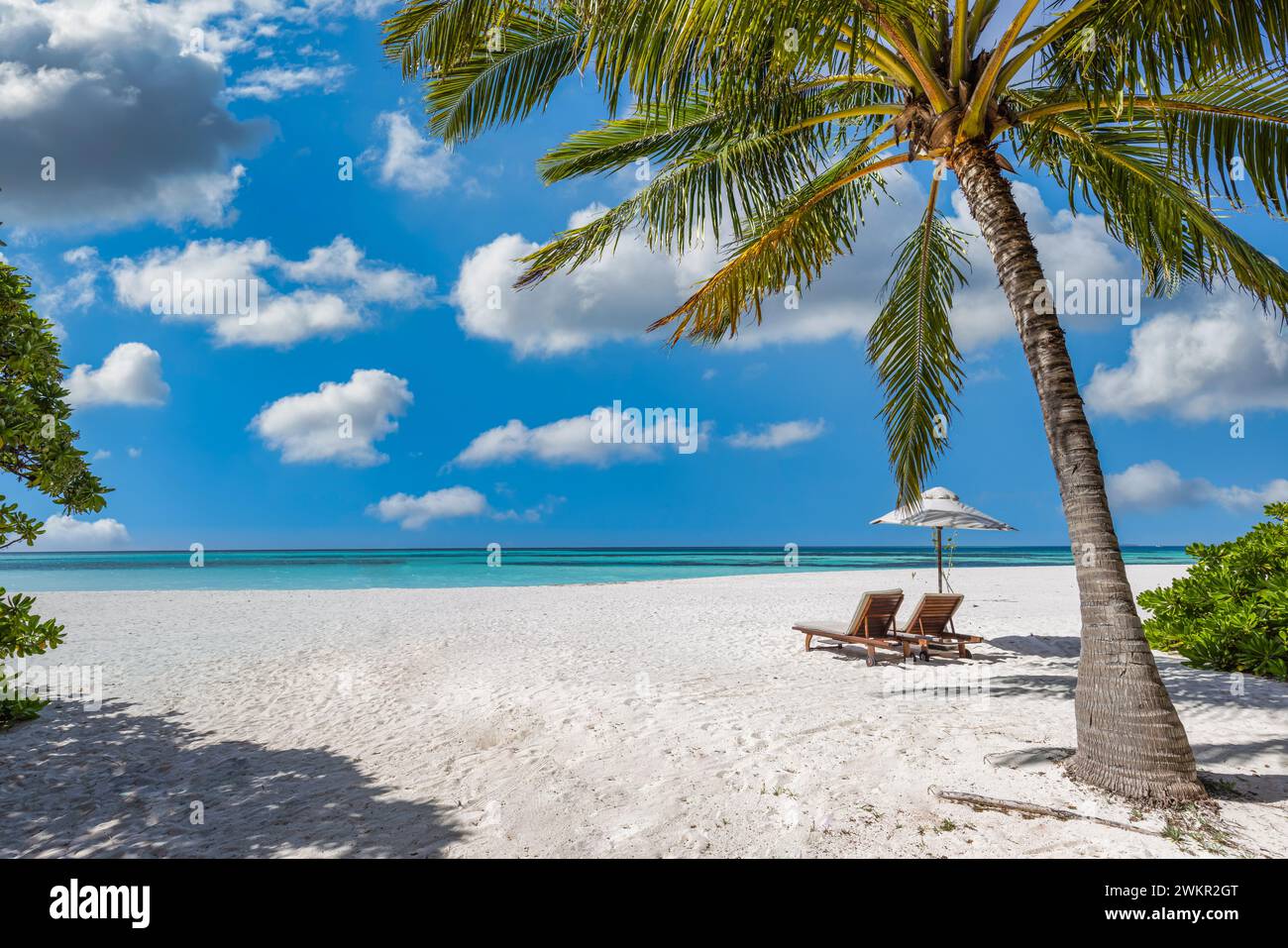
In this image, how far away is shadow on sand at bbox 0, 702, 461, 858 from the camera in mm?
3895

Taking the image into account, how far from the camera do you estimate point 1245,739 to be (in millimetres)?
5172

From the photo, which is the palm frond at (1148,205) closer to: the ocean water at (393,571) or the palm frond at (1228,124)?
the palm frond at (1228,124)

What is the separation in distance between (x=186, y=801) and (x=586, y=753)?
2743 mm

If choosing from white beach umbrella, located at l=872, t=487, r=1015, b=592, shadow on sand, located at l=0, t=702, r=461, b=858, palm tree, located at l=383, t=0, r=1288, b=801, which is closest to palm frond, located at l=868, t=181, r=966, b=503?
palm tree, located at l=383, t=0, r=1288, b=801

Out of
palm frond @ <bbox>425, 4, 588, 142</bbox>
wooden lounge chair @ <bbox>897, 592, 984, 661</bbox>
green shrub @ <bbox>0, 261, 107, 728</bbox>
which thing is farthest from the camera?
wooden lounge chair @ <bbox>897, 592, 984, 661</bbox>

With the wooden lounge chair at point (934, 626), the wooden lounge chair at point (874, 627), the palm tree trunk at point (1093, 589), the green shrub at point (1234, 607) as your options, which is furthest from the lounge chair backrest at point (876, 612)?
the palm tree trunk at point (1093, 589)

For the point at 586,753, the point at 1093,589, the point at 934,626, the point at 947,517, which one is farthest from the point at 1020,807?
the point at 947,517

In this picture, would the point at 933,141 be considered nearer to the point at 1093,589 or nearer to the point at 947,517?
the point at 1093,589

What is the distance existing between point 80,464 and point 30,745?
9.07 feet

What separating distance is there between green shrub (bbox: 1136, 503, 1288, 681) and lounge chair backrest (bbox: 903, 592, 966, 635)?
250 cm

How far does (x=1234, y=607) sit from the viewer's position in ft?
25.5

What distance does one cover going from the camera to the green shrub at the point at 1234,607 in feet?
23.9

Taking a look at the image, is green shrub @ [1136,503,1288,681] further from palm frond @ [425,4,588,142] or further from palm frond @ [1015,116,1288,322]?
palm frond @ [425,4,588,142]
